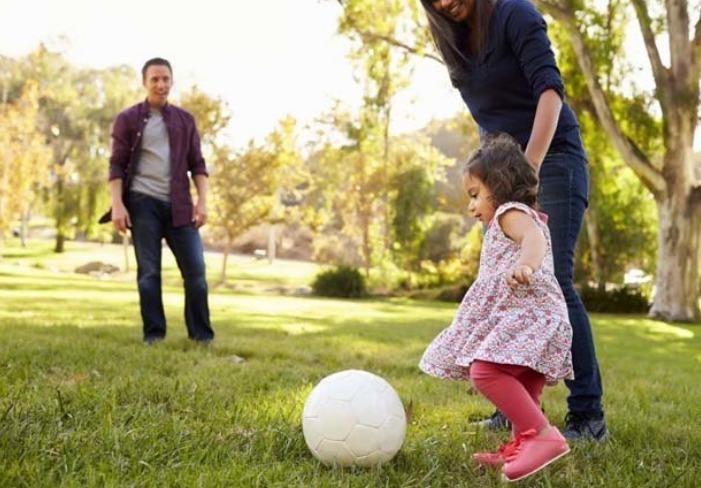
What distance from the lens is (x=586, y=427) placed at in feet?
11.1

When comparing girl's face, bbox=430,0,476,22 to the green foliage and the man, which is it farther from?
the green foliage

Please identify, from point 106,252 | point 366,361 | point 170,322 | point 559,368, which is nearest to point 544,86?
point 559,368

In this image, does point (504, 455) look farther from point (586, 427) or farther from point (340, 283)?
point (340, 283)

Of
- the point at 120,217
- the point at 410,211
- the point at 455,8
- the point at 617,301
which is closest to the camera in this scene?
the point at 455,8

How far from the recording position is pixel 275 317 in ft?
38.0

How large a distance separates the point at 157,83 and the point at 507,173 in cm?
417

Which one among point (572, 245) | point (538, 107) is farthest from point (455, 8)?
point (572, 245)

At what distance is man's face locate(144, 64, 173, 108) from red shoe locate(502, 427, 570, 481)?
15.4 ft

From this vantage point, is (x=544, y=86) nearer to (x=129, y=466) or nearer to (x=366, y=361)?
(x=129, y=466)

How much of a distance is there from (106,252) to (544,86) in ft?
135

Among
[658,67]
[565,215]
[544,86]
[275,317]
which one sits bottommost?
[275,317]

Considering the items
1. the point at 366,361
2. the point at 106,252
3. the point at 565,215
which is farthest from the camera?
the point at 106,252

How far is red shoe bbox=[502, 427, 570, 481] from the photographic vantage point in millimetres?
2658

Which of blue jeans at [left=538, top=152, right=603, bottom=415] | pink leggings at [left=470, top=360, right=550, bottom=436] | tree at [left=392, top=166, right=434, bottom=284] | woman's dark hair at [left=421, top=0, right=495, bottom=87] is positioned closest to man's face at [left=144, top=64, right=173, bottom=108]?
woman's dark hair at [left=421, top=0, right=495, bottom=87]
